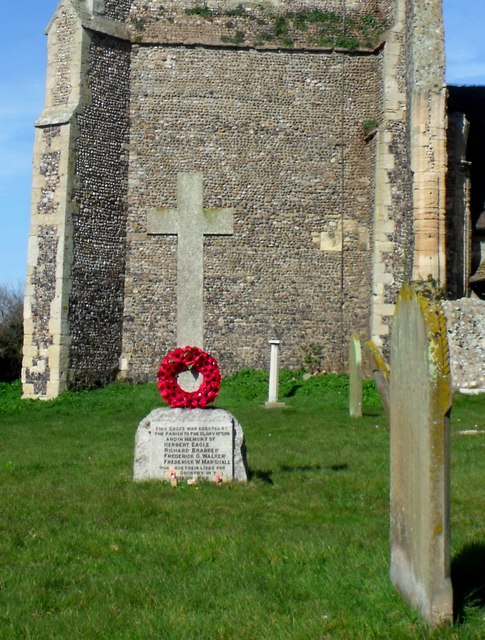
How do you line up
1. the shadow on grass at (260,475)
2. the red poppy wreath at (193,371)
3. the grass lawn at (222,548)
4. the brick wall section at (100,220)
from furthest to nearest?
the brick wall section at (100,220) < the red poppy wreath at (193,371) < the shadow on grass at (260,475) < the grass lawn at (222,548)

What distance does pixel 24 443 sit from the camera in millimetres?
12859

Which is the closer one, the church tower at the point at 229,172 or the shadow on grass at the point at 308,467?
the shadow on grass at the point at 308,467

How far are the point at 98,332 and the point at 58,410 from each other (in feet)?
11.3

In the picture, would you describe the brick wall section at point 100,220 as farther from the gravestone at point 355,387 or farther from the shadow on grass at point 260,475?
the shadow on grass at point 260,475

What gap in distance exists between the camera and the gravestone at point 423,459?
4.39 metres

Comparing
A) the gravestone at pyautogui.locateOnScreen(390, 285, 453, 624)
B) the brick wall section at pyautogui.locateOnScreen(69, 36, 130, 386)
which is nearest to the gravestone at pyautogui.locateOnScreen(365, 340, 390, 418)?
the gravestone at pyautogui.locateOnScreen(390, 285, 453, 624)

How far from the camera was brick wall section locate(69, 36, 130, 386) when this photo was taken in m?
21.4

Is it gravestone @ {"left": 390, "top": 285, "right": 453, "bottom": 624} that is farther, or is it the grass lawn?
the grass lawn

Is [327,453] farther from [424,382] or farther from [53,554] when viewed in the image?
[424,382]

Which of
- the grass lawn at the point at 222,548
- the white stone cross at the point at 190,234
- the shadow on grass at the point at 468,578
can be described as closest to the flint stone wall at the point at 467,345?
the grass lawn at the point at 222,548

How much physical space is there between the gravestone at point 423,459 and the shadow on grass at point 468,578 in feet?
0.86

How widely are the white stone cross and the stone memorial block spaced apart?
8.14ft

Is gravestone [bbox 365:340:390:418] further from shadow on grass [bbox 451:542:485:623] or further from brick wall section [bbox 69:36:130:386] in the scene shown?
brick wall section [bbox 69:36:130:386]

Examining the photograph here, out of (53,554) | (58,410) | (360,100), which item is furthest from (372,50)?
(53,554)
